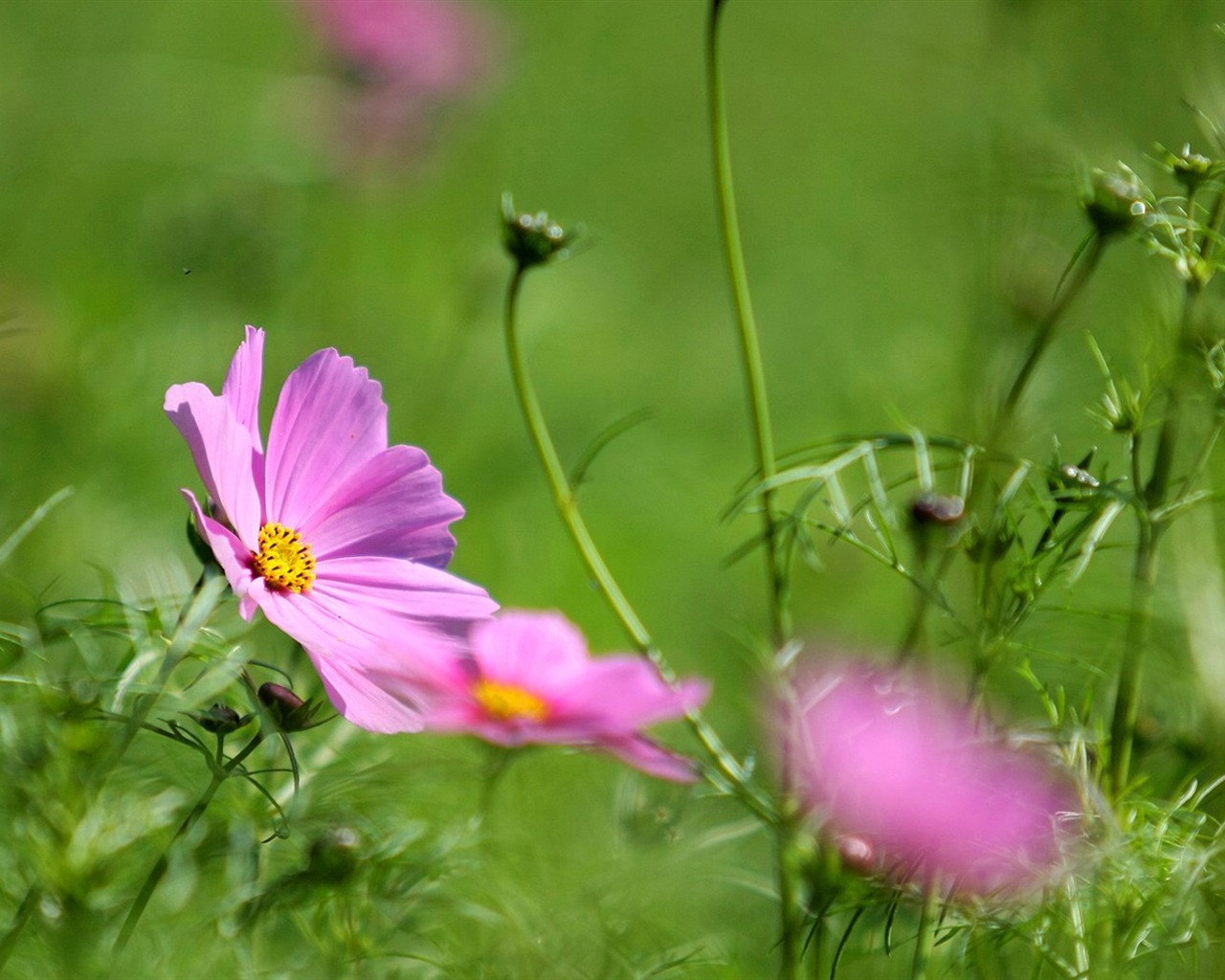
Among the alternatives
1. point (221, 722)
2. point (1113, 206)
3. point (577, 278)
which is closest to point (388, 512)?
point (221, 722)

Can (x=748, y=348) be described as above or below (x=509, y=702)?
above

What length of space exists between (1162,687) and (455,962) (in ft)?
1.45

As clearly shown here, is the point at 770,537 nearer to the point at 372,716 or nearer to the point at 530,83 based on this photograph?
the point at 372,716

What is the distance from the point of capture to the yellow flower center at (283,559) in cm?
55

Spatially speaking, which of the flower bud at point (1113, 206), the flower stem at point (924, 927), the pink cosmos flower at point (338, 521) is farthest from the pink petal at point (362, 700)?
the flower bud at point (1113, 206)

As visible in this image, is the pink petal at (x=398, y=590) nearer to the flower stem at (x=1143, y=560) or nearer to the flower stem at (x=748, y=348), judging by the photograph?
the flower stem at (x=748, y=348)

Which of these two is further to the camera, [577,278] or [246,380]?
[577,278]

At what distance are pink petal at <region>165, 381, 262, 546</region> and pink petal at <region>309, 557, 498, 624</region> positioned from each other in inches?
2.4

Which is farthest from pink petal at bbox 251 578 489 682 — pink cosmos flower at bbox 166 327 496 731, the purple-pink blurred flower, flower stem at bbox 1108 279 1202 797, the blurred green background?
the purple-pink blurred flower

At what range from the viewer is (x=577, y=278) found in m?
2.18

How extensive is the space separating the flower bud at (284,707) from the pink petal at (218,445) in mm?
57

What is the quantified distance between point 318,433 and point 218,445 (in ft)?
0.30

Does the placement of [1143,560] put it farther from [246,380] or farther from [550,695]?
[246,380]

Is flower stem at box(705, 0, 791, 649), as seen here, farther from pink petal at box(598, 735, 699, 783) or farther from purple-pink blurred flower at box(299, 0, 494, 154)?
purple-pink blurred flower at box(299, 0, 494, 154)
